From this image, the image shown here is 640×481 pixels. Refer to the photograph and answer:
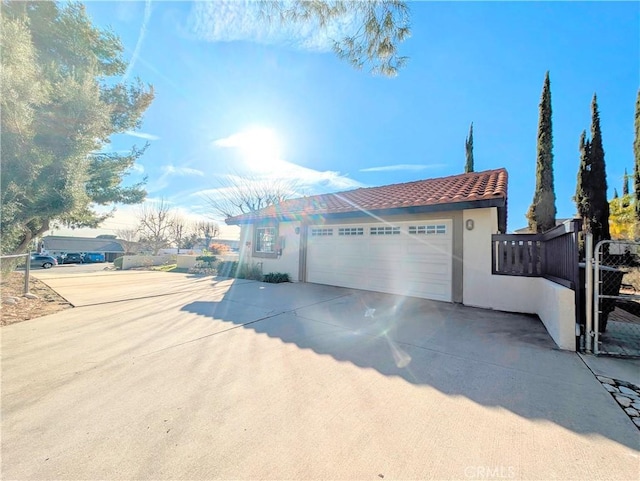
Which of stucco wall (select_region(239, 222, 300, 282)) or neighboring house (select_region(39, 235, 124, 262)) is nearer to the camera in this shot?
stucco wall (select_region(239, 222, 300, 282))

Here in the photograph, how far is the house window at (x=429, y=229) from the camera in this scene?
23.4 feet

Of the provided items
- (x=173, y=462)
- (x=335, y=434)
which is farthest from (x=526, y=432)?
(x=173, y=462)

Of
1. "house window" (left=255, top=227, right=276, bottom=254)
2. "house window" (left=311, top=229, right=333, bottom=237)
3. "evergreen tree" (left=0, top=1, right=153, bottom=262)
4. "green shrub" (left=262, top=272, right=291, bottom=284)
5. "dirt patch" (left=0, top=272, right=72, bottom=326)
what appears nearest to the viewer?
"evergreen tree" (left=0, top=1, right=153, bottom=262)

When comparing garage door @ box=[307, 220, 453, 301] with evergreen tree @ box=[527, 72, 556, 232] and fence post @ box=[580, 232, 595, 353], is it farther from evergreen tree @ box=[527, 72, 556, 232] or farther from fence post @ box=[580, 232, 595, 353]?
evergreen tree @ box=[527, 72, 556, 232]

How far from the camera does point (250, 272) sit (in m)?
11.5

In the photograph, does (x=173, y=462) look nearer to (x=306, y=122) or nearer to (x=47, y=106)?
(x=47, y=106)

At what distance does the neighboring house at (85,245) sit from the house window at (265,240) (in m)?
42.4

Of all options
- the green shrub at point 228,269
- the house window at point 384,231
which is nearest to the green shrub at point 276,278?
the green shrub at point 228,269

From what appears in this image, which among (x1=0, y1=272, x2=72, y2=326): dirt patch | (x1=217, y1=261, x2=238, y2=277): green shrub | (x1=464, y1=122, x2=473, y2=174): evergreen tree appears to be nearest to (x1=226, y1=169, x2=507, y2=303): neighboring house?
(x1=217, y1=261, x2=238, y2=277): green shrub

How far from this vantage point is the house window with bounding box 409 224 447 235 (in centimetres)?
713

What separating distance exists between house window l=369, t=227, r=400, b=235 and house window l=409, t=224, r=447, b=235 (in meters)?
0.43

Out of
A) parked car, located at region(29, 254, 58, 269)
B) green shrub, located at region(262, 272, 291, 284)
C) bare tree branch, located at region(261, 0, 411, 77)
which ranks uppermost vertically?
bare tree branch, located at region(261, 0, 411, 77)

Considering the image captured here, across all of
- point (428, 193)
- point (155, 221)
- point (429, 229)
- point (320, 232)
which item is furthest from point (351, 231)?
point (155, 221)

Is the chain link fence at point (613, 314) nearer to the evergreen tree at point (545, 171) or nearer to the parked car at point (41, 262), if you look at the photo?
the evergreen tree at point (545, 171)
